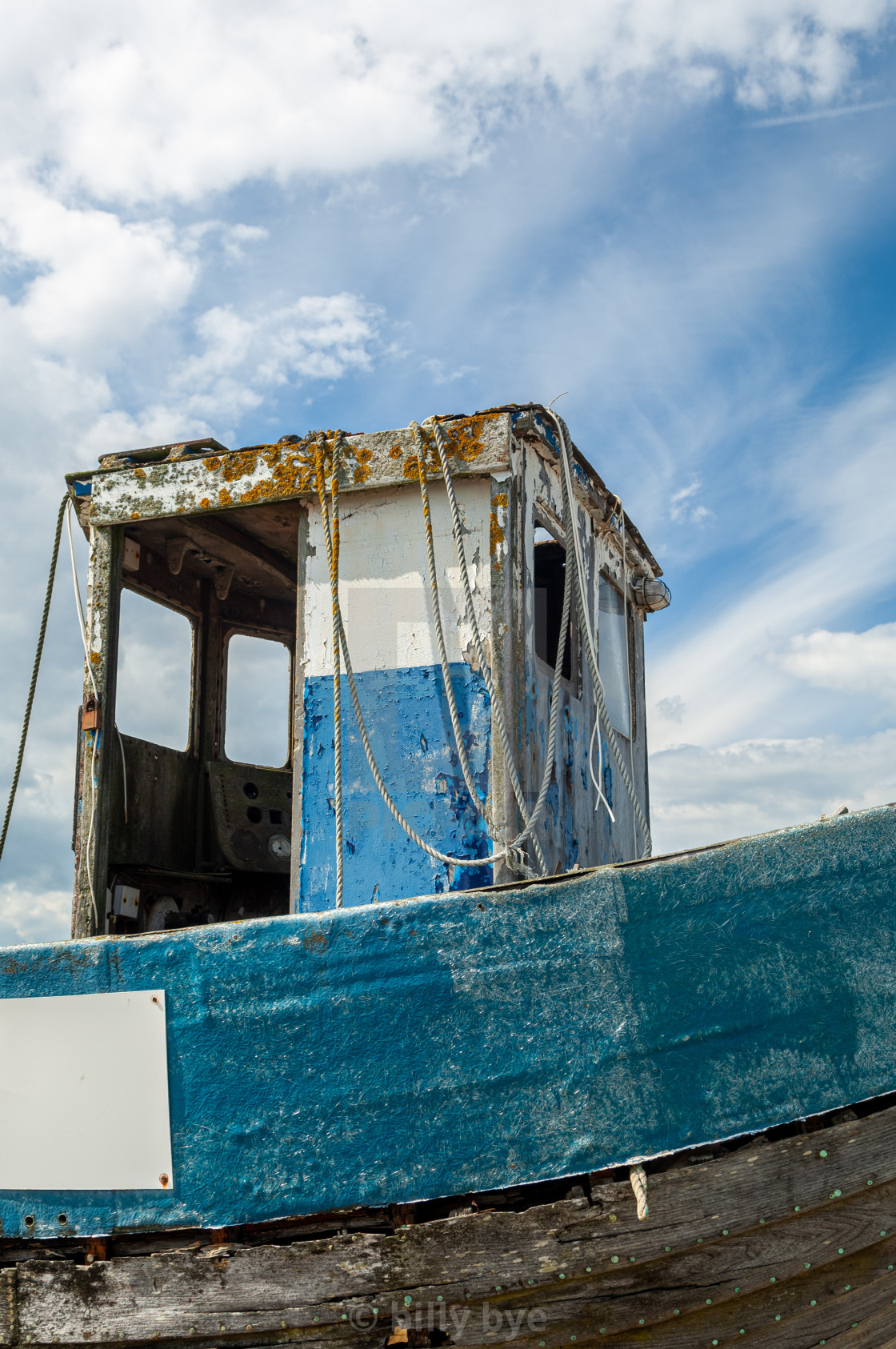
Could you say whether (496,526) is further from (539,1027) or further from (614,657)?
(539,1027)

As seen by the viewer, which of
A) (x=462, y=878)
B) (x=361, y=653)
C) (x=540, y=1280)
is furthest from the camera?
(x=361, y=653)

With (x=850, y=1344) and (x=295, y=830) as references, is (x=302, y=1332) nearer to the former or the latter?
(x=850, y=1344)

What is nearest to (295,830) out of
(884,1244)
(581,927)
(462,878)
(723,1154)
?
(462,878)

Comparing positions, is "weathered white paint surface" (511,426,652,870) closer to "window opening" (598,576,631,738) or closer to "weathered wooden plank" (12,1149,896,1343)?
"window opening" (598,576,631,738)

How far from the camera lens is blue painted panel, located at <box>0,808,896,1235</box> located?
2.54 metres

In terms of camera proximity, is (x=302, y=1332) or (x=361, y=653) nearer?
(x=302, y=1332)

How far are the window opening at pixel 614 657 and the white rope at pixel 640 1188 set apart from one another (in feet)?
10.9

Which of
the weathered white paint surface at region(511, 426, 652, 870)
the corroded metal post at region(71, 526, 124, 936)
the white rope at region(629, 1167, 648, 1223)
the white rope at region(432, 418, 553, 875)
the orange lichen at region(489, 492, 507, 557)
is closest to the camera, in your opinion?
the white rope at region(629, 1167, 648, 1223)

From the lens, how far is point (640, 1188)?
248cm

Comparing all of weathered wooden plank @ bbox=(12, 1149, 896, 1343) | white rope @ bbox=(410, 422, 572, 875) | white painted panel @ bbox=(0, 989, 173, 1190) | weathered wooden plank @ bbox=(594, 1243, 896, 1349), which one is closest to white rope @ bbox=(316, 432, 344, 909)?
white rope @ bbox=(410, 422, 572, 875)

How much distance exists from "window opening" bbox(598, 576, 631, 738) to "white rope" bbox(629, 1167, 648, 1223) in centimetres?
332

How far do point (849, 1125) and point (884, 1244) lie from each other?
0.30 meters

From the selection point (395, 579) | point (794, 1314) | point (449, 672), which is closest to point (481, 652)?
point (449, 672)

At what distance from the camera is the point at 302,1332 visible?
2609 mm
